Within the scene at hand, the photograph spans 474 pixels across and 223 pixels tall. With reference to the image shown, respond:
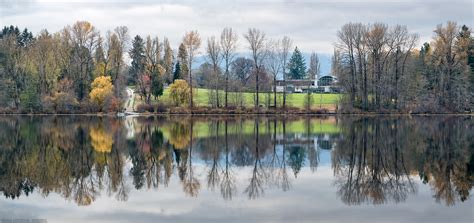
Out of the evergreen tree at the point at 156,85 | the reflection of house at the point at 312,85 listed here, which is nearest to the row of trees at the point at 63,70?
the evergreen tree at the point at 156,85

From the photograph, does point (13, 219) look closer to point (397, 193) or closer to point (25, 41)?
point (397, 193)

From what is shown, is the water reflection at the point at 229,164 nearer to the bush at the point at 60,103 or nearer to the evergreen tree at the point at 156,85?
the bush at the point at 60,103

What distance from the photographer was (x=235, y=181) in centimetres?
1931

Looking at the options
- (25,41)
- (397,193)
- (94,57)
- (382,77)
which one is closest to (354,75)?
(382,77)

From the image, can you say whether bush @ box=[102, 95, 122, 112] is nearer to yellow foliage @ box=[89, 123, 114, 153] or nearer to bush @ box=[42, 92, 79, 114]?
bush @ box=[42, 92, 79, 114]

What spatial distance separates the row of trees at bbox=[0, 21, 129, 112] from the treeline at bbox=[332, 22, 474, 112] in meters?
31.2

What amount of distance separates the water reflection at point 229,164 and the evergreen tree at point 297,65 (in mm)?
104206

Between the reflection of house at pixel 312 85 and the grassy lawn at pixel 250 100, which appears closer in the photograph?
the grassy lawn at pixel 250 100

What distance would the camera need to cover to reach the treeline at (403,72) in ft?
237

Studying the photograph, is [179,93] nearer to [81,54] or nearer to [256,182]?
[81,54]

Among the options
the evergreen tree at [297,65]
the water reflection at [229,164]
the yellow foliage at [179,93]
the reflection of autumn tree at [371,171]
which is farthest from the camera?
the evergreen tree at [297,65]

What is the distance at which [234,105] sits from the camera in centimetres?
7406

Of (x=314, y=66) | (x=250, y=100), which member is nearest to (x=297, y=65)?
(x=314, y=66)

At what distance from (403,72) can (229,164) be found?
58.0 metres
